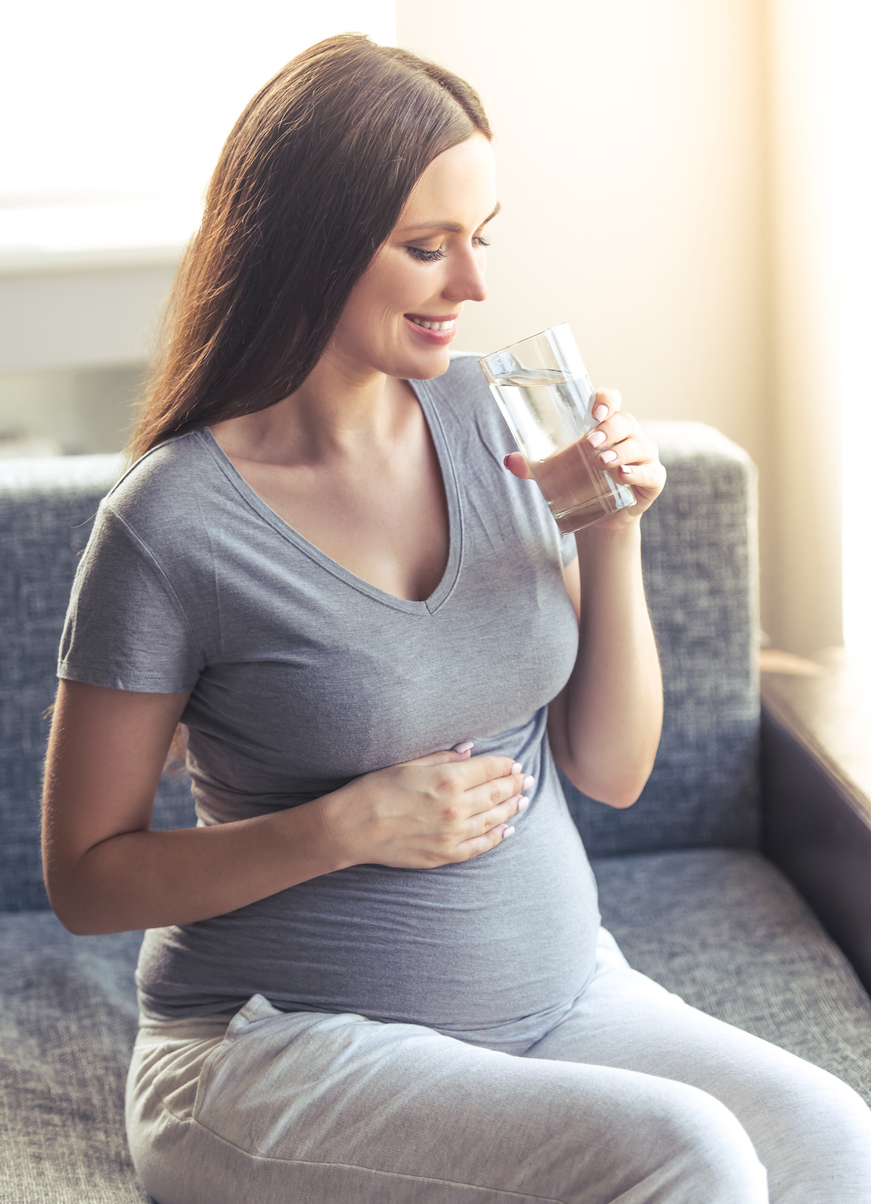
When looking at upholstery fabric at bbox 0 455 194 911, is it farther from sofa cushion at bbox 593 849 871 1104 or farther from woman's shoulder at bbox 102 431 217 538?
sofa cushion at bbox 593 849 871 1104

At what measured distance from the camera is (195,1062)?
0.88 metres

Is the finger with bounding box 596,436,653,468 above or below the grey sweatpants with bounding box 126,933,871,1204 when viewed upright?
above

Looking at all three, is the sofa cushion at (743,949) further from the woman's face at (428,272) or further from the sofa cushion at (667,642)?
the woman's face at (428,272)

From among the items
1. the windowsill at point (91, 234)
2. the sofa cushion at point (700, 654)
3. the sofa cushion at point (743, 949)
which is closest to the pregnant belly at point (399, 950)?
the sofa cushion at point (743, 949)

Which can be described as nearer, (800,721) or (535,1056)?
(535,1056)

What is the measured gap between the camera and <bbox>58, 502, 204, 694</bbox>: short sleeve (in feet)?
2.85

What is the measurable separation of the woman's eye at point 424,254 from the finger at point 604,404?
0.55ft

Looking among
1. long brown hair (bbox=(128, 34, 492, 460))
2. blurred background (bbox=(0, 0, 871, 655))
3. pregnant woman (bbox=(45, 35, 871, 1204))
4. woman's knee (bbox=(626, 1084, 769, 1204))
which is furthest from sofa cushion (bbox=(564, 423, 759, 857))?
woman's knee (bbox=(626, 1084, 769, 1204))

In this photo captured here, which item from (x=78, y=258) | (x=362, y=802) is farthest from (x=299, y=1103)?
(x=78, y=258)

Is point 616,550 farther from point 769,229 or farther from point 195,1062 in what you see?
point 769,229

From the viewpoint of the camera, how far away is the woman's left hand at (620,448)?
862 mm

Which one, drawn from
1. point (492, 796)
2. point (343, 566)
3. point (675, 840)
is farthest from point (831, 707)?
point (343, 566)

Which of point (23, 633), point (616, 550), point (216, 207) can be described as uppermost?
point (216, 207)

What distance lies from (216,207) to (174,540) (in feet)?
0.97
